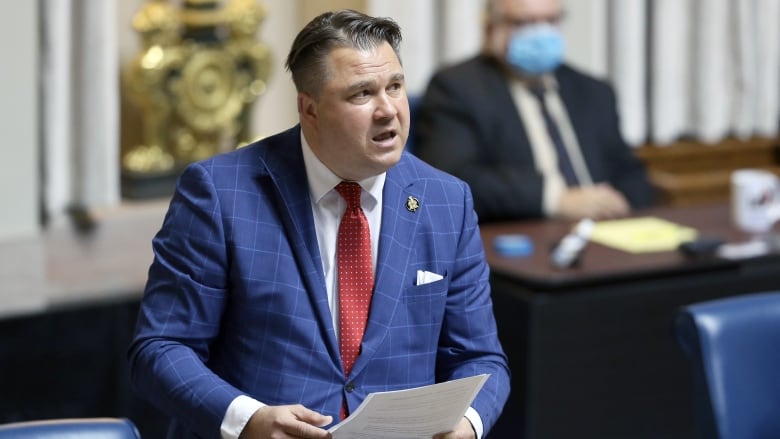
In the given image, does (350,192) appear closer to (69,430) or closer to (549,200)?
(69,430)

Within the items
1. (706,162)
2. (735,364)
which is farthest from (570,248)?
(706,162)

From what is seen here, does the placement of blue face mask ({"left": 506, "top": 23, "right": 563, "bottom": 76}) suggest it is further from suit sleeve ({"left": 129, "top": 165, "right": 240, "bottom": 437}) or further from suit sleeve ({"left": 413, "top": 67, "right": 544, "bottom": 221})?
suit sleeve ({"left": 129, "top": 165, "right": 240, "bottom": 437})

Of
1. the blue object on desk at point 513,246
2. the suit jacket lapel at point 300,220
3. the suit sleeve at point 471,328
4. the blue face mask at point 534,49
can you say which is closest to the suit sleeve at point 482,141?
the blue face mask at point 534,49

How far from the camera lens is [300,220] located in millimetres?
1940

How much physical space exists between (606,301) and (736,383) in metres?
1.08

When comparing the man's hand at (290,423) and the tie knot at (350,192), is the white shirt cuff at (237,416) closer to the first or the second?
the man's hand at (290,423)

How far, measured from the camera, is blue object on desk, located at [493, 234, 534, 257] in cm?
341

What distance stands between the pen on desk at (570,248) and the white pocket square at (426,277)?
132cm

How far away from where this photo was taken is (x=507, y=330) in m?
3.26

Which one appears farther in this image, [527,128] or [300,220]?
[527,128]

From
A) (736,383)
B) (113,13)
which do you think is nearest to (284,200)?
(736,383)

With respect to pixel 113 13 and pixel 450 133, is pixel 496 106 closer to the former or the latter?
pixel 450 133

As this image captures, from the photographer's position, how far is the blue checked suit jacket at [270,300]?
189 centimetres

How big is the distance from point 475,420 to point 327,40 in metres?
0.58
